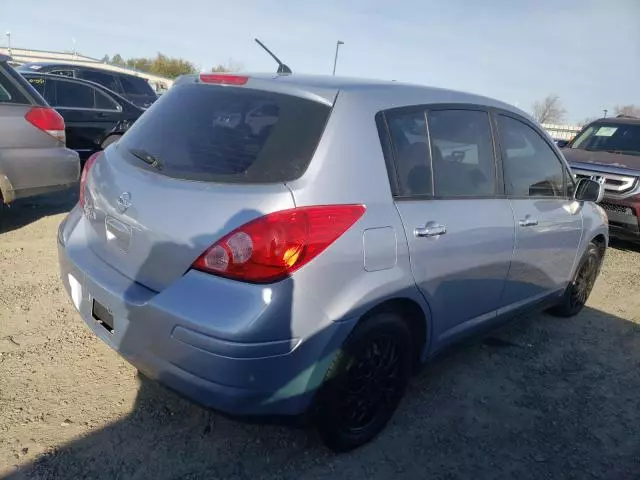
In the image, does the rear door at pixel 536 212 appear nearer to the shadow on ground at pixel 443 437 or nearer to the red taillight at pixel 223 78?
the shadow on ground at pixel 443 437

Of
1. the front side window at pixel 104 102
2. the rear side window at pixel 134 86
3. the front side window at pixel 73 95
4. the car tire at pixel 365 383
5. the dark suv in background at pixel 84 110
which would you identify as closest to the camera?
the car tire at pixel 365 383

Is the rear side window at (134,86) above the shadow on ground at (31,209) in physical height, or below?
above

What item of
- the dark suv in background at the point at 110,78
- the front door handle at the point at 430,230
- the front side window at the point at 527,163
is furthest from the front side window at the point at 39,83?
the front door handle at the point at 430,230

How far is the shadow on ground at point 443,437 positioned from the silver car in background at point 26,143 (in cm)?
290

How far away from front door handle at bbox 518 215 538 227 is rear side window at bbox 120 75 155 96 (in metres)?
9.72

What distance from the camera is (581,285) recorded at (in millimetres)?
4504

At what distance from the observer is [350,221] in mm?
2148

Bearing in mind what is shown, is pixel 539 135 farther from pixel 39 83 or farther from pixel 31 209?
pixel 39 83

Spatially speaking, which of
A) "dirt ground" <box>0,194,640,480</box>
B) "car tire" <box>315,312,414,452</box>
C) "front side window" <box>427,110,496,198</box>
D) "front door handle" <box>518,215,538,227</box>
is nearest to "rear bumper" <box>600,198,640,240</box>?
"dirt ground" <box>0,194,640,480</box>

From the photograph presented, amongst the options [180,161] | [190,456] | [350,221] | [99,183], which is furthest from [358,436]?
[99,183]

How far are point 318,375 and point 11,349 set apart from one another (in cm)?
202

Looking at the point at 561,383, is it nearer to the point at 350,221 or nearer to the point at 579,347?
the point at 579,347

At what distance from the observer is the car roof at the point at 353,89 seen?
2363 mm

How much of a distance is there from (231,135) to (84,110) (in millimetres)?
6292
